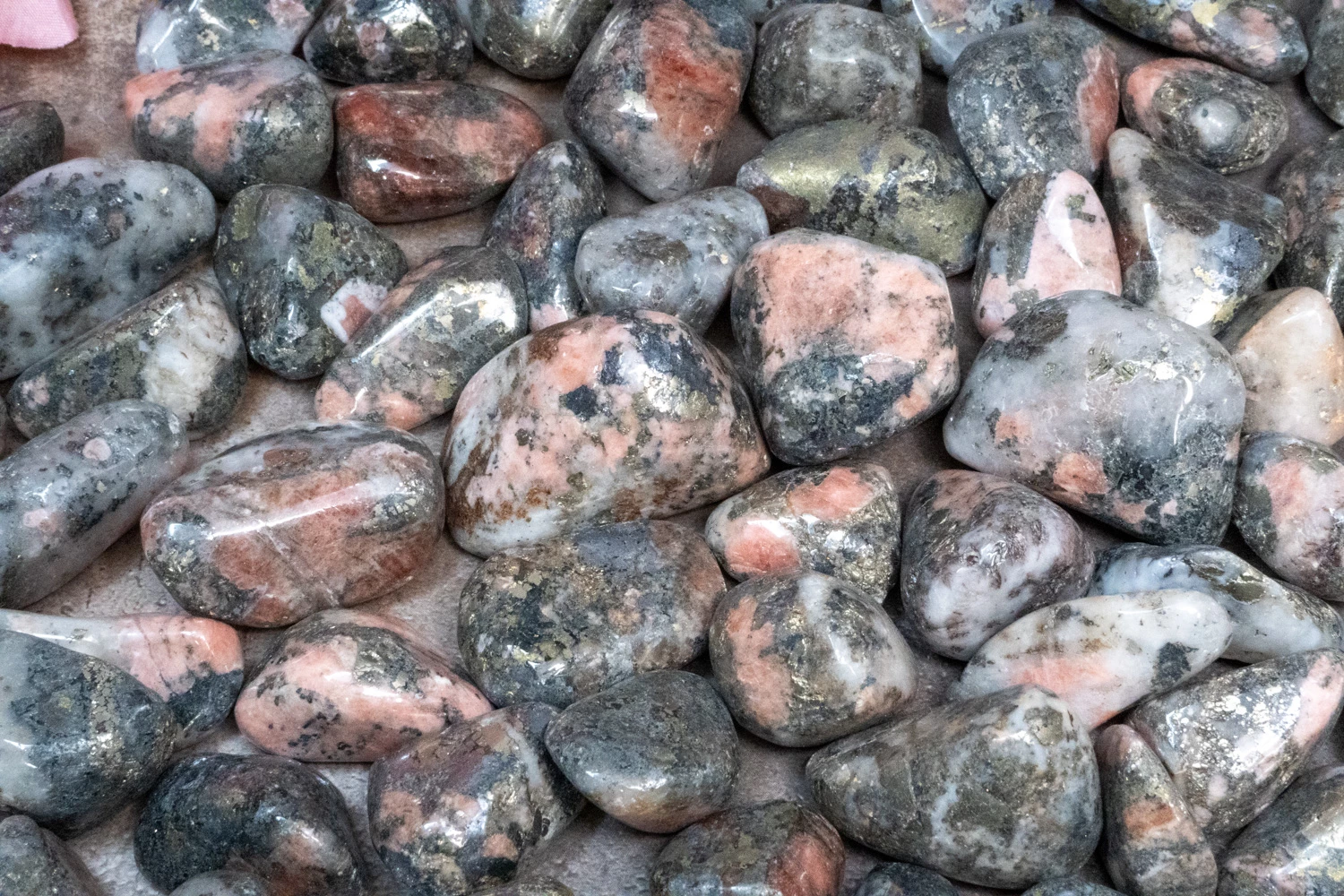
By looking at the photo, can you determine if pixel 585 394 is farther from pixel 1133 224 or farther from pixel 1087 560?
pixel 1133 224

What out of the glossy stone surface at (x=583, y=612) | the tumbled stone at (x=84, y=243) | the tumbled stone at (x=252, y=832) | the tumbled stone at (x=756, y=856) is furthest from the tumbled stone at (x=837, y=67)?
the tumbled stone at (x=252, y=832)

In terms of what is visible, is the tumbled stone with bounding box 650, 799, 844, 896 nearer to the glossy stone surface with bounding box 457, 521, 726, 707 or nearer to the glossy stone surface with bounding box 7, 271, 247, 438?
the glossy stone surface with bounding box 457, 521, 726, 707

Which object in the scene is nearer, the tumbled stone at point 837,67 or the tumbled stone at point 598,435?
the tumbled stone at point 598,435

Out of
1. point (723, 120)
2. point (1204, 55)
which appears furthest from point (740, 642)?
point (1204, 55)

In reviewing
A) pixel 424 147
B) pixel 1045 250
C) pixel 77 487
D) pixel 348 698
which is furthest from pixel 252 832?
pixel 1045 250

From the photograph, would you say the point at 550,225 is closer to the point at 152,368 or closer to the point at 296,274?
the point at 296,274

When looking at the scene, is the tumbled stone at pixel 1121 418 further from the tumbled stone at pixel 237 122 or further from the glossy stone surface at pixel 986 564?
the tumbled stone at pixel 237 122

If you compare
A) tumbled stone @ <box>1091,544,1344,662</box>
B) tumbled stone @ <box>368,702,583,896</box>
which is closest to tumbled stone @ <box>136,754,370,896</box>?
tumbled stone @ <box>368,702,583,896</box>
